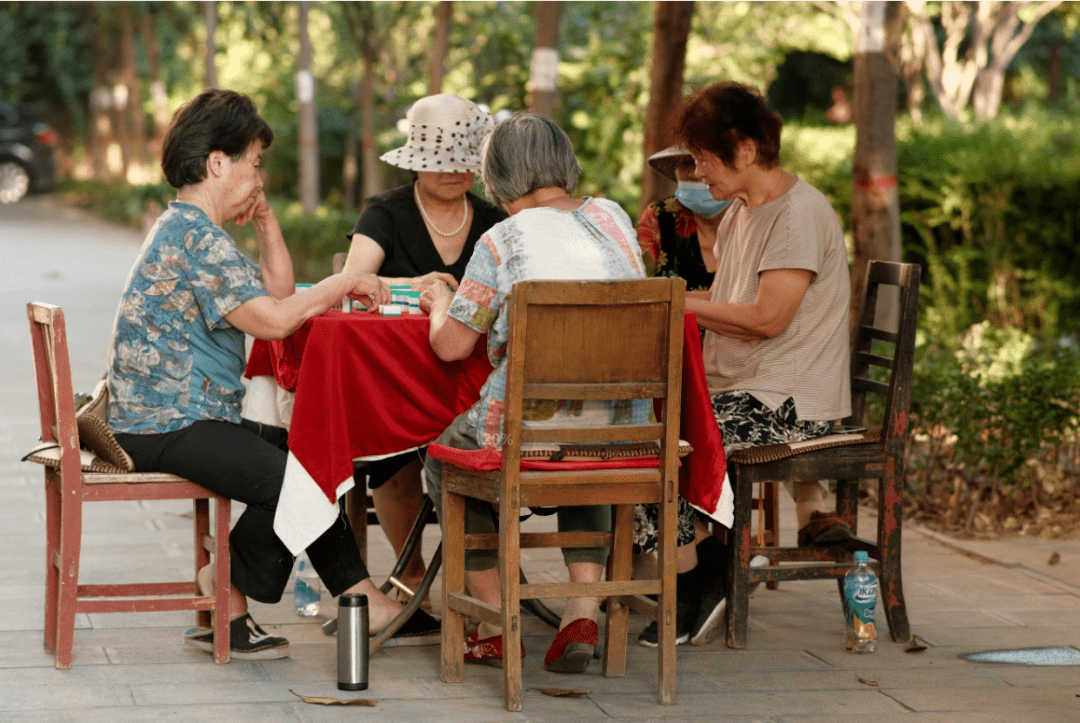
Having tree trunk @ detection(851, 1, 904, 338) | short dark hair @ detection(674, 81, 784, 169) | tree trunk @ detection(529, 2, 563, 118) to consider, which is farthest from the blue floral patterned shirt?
tree trunk @ detection(529, 2, 563, 118)

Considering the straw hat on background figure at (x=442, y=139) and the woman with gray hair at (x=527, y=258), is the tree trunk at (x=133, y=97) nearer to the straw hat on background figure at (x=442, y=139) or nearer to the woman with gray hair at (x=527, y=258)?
the straw hat on background figure at (x=442, y=139)

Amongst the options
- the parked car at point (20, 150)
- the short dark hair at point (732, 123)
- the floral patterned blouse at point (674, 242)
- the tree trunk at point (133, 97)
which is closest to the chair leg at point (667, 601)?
the short dark hair at point (732, 123)

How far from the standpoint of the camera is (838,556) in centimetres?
456

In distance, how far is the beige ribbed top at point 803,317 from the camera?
4379mm

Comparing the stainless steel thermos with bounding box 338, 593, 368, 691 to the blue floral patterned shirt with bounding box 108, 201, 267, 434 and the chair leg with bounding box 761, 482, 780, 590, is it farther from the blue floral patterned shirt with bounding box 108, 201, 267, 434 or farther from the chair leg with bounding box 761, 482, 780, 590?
the chair leg with bounding box 761, 482, 780, 590

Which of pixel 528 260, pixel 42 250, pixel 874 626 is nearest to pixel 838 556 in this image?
pixel 874 626

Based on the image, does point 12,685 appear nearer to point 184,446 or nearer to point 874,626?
point 184,446

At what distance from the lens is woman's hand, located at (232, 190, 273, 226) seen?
4219mm

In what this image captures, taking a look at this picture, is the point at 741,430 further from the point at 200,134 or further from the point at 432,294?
the point at 200,134

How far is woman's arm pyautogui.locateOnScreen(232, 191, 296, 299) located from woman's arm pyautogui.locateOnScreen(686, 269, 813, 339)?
1.19m

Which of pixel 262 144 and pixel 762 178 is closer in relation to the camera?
pixel 262 144

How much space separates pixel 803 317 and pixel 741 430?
0.40 meters

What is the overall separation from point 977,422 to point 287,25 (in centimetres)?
2141

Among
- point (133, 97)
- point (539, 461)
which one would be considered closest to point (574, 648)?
point (539, 461)
